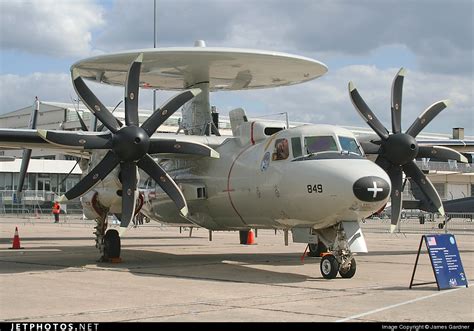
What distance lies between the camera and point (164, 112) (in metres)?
18.2

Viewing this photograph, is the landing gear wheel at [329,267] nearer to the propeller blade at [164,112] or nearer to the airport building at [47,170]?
the propeller blade at [164,112]

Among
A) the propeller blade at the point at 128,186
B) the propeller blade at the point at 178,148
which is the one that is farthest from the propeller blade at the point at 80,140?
the propeller blade at the point at 178,148

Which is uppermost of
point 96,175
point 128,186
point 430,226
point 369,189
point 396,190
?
point 96,175

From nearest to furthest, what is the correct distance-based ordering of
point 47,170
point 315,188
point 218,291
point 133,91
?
point 218,291
point 315,188
point 133,91
point 47,170

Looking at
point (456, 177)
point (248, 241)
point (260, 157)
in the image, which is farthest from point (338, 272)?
point (456, 177)

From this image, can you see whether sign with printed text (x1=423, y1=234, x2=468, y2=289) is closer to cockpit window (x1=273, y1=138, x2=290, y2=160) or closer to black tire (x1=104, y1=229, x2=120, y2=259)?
cockpit window (x1=273, y1=138, x2=290, y2=160)

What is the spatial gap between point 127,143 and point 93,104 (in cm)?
169

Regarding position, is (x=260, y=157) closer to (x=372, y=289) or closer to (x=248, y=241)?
(x=372, y=289)

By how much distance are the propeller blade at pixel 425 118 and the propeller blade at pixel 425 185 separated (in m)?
1.01

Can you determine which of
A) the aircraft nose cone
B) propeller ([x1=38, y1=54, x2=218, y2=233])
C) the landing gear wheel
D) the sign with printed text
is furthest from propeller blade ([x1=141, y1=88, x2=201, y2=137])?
the sign with printed text

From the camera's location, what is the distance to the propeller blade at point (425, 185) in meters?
20.7

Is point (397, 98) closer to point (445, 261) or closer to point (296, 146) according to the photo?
point (296, 146)

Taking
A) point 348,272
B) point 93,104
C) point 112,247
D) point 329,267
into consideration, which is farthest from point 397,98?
point 112,247

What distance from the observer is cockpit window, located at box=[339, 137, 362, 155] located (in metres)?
15.9
